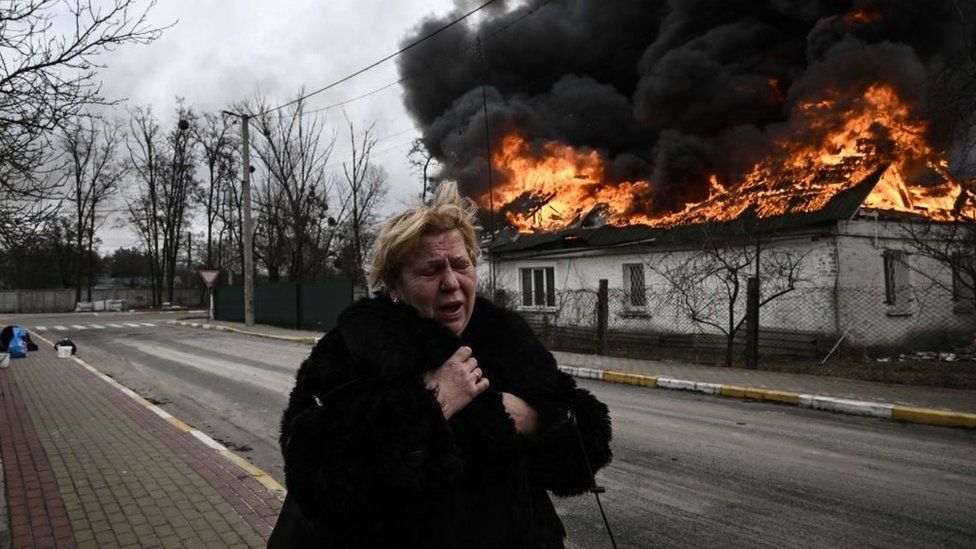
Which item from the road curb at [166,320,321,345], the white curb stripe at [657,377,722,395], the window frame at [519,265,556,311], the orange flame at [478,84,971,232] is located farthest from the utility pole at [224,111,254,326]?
the white curb stripe at [657,377,722,395]

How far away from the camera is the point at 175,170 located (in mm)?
41500

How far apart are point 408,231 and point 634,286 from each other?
15671mm

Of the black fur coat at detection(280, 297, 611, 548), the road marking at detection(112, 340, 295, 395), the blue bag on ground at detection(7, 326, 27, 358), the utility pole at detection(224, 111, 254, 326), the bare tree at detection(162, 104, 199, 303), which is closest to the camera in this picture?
the black fur coat at detection(280, 297, 611, 548)

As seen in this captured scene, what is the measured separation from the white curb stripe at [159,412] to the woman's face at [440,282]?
7.08 meters

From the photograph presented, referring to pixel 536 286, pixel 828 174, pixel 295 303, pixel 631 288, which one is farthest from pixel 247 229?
pixel 828 174

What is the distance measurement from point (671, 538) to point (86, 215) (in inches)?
2023

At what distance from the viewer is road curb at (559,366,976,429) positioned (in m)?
6.72

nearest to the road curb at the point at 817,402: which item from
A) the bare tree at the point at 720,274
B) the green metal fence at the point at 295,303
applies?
the bare tree at the point at 720,274

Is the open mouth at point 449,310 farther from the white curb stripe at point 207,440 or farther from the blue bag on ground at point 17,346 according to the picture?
the blue bag on ground at point 17,346

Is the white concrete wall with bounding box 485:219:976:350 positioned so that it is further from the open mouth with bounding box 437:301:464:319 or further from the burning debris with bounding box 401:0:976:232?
the open mouth with bounding box 437:301:464:319

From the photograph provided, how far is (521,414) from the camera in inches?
62.5

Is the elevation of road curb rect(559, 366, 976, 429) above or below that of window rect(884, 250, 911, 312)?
below

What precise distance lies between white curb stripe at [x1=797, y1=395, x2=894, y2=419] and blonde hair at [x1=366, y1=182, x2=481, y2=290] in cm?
753

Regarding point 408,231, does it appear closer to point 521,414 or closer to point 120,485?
point 521,414
